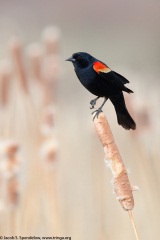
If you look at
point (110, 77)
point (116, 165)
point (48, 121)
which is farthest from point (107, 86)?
point (116, 165)

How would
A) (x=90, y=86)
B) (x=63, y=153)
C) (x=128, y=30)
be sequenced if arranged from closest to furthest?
(x=90, y=86), (x=63, y=153), (x=128, y=30)

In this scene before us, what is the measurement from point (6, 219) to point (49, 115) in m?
0.27

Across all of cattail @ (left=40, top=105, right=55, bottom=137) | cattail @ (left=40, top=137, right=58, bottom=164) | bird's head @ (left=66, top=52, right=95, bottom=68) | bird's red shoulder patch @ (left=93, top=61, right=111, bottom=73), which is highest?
bird's head @ (left=66, top=52, right=95, bottom=68)

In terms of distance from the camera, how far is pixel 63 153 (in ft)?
4.79

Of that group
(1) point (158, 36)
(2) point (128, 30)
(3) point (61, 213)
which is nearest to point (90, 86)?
(3) point (61, 213)

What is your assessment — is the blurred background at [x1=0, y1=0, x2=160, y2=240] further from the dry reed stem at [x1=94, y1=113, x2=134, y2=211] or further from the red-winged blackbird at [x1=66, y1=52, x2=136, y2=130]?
the dry reed stem at [x1=94, y1=113, x2=134, y2=211]

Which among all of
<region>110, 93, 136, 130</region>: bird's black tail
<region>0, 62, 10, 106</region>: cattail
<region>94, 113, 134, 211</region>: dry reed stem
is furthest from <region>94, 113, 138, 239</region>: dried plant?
<region>0, 62, 10, 106</region>: cattail

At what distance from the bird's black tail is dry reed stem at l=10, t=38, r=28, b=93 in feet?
0.73

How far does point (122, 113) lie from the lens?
110 cm

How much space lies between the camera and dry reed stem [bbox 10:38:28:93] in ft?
3.84

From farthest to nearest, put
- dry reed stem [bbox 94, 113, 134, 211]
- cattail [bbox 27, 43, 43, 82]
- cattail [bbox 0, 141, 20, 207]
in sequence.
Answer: cattail [bbox 27, 43, 43, 82] < cattail [bbox 0, 141, 20, 207] < dry reed stem [bbox 94, 113, 134, 211]

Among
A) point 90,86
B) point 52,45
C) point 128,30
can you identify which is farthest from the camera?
point 128,30

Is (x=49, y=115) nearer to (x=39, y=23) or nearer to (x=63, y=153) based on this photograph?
(x=63, y=153)

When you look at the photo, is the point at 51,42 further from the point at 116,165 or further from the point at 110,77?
the point at 116,165
